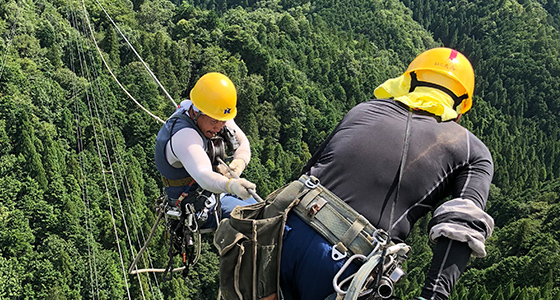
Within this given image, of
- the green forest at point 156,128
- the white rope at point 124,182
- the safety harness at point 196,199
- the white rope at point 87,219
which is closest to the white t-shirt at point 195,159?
the safety harness at point 196,199

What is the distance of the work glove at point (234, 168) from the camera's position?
5773 millimetres

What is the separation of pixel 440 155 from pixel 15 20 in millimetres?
62698

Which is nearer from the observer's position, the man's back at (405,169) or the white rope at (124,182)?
the man's back at (405,169)

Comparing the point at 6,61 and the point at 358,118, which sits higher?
the point at 358,118

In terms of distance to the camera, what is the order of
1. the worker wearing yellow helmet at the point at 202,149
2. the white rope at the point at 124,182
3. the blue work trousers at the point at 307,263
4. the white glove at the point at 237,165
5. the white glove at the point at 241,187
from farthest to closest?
1. the white rope at the point at 124,182
2. the white glove at the point at 237,165
3. the worker wearing yellow helmet at the point at 202,149
4. the white glove at the point at 241,187
5. the blue work trousers at the point at 307,263

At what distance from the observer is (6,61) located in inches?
2127

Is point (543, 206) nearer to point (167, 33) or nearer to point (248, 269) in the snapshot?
point (167, 33)

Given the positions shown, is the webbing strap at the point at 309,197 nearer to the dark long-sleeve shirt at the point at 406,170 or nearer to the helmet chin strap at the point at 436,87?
the dark long-sleeve shirt at the point at 406,170

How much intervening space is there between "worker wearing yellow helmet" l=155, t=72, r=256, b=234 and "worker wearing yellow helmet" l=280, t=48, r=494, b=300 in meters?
1.49

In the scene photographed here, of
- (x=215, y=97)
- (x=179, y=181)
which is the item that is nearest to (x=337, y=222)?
(x=215, y=97)

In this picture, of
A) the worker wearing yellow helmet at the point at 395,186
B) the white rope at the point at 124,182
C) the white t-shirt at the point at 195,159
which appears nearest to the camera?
the worker wearing yellow helmet at the point at 395,186

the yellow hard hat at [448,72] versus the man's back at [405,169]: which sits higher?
the yellow hard hat at [448,72]

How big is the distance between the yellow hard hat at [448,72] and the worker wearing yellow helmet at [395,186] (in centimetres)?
17

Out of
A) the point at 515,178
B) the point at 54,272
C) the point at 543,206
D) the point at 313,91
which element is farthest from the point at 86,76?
the point at 515,178
